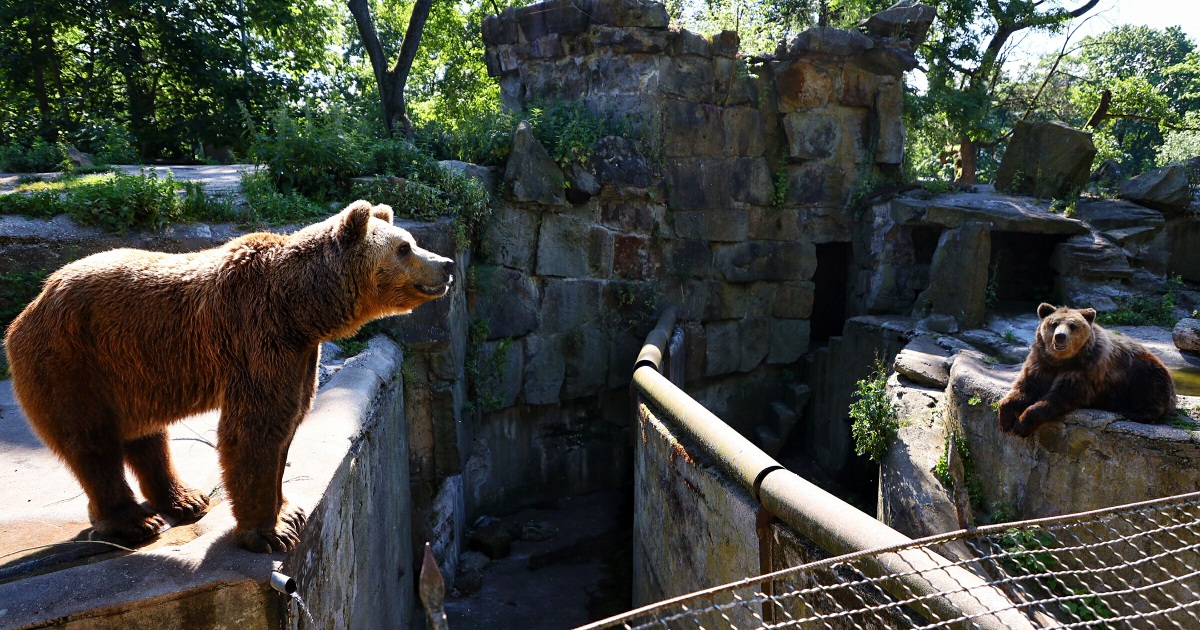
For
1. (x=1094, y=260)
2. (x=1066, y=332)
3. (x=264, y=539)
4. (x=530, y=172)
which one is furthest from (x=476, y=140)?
(x=1094, y=260)

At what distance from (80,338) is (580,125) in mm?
6670

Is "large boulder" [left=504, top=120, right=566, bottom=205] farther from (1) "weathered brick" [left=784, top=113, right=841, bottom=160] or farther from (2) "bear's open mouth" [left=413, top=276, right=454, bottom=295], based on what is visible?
(2) "bear's open mouth" [left=413, top=276, right=454, bottom=295]

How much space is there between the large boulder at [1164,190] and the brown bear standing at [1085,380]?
5.72 metres

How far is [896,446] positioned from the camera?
20.7 ft

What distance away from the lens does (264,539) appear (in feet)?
8.18

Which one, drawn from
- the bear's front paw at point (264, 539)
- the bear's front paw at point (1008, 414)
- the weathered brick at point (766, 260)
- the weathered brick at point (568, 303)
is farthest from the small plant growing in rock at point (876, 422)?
the bear's front paw at point (264, 539)

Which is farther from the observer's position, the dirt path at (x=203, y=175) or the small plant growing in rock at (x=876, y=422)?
the small plant growing in rock at (x=876, y=422)

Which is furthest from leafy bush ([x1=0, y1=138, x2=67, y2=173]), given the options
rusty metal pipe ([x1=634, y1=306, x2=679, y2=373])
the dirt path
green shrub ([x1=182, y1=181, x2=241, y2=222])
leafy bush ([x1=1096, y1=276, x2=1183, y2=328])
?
leafy bush ([x1=1096, y1=276, x2=1183, y2=328])

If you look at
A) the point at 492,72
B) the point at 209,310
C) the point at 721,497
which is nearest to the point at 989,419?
the point at 721,497

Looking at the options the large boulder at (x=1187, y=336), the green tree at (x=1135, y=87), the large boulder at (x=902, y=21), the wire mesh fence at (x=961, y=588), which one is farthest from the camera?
the green tree at (x=1135, y=87)

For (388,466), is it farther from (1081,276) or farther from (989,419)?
(1081,276)

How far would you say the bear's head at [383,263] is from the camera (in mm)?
2859

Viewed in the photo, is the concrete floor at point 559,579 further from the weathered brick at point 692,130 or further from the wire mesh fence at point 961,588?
the weathered brick at point 692,130

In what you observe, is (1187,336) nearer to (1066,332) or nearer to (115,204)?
(1066,332)
